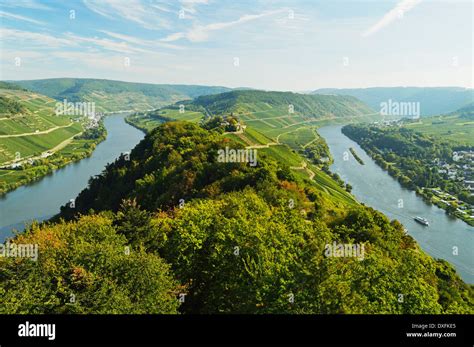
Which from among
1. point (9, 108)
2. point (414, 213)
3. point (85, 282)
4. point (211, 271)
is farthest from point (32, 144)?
point (85, 282)

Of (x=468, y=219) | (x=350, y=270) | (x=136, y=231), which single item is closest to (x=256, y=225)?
(x=350, y=270)

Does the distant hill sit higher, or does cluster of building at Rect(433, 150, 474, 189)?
the distant hill

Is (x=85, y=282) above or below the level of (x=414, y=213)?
above

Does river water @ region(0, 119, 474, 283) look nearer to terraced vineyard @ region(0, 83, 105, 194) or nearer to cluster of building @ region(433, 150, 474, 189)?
terraced vineyard @ region(0, 83, 105, 194)

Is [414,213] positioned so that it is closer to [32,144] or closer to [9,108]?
[32,144]

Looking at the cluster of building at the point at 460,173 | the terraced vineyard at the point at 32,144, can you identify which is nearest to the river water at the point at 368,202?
the terraced vineyard at the point at 32,144

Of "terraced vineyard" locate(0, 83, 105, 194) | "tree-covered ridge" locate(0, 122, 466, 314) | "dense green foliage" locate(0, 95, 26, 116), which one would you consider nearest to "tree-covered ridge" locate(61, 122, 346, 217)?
"tree-covered ridge" locate(0, 122, 466, 314)

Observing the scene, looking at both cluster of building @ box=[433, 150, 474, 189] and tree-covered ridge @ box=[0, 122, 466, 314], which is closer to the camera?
tree-covered ridge @ box=[0, 122, 466, 314]
